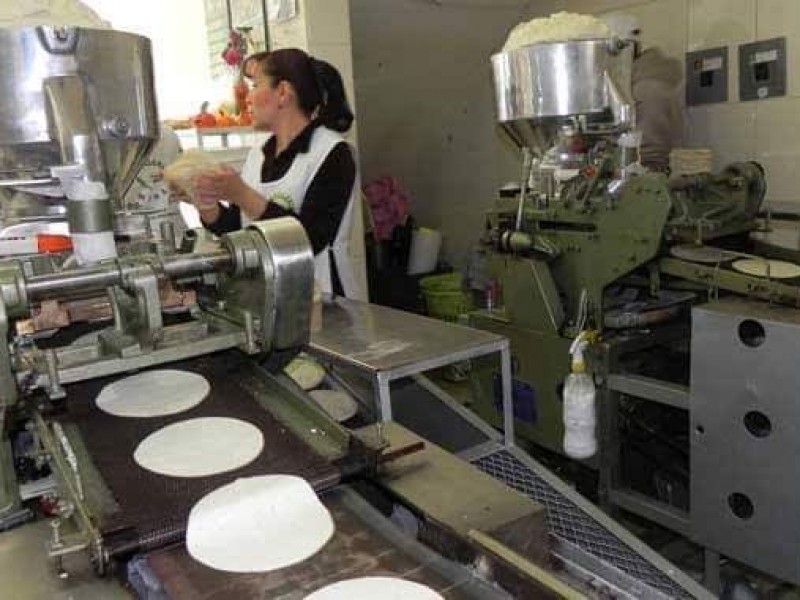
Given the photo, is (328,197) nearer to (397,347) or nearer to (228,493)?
(397,347)

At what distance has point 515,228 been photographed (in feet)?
7.88

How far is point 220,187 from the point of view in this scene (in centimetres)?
173

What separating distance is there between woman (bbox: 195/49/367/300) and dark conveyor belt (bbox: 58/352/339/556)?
33.9 inches

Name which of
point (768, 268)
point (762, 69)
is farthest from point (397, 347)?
point (762, 69)

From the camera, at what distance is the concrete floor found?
0.73m

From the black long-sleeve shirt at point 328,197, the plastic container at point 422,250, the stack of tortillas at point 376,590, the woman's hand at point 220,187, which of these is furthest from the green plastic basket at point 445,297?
the stack of tortillas at point 376,590

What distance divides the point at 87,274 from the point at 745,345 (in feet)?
4.77

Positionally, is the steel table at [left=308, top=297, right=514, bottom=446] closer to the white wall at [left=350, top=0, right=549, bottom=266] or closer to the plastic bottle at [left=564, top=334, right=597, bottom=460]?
the plastic bottle at [left=564, top=334, right=597, bottom=460]

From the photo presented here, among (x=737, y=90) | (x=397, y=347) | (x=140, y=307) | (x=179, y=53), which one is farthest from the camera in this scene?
(x=179, y=53)

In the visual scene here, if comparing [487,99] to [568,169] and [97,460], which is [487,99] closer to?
[568,169]

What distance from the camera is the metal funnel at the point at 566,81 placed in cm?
206

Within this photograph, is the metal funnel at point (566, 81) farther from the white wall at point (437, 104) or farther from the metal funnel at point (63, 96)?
the white wall at point (437, 104)

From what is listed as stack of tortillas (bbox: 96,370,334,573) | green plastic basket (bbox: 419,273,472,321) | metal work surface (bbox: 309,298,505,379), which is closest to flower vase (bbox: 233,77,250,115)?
green plastic basket (bbox: 419,273,472,321)

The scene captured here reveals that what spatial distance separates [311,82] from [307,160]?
22 centimetres
